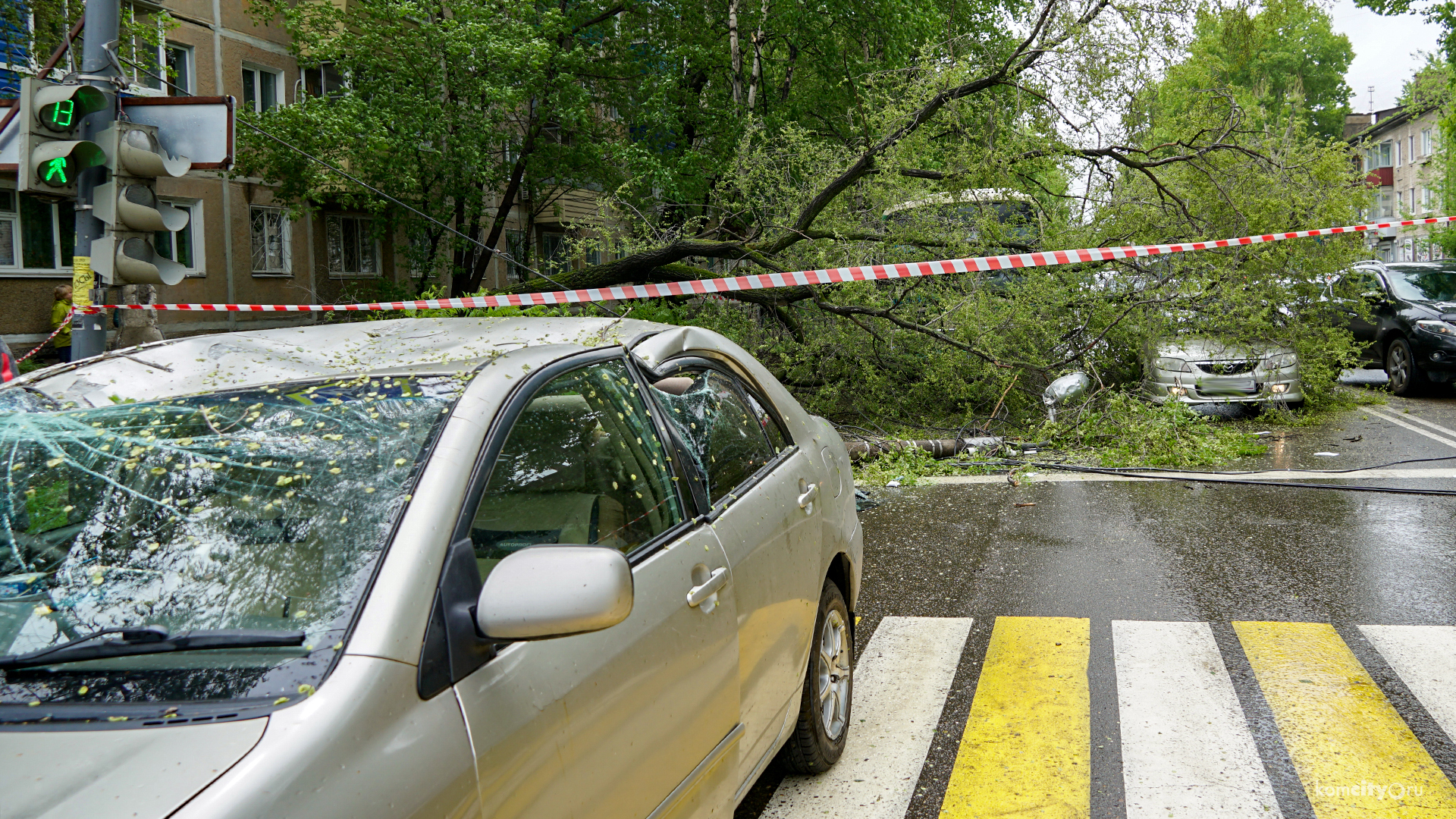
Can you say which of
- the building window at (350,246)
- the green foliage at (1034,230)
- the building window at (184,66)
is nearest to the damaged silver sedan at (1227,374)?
the green foliage at (1034,230)

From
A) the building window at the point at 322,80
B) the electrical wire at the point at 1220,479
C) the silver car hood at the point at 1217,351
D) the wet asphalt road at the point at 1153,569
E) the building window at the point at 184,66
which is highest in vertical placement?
the building window at the point at 322,80

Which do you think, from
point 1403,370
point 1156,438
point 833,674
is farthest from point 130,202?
point 1403,370

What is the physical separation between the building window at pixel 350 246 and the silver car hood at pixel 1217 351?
60.5 feet

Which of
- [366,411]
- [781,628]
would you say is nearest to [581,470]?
[366,411]

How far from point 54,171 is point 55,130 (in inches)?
10.4

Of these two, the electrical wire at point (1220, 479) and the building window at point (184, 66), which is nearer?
the electrical wire at point (1220, 479)

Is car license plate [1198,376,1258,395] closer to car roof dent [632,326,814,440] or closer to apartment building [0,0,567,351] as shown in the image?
car roof dent [632,326,814,440]

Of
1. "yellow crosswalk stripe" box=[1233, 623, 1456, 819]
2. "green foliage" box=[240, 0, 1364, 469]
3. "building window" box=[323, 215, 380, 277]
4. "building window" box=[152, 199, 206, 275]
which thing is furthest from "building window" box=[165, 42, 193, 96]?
"yellow crosswalk stripe" box=[1233, 623, 1456, 819]

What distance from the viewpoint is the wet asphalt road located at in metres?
4.19

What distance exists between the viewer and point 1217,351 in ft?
40.9

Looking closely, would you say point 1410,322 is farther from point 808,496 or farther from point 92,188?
point 92,188

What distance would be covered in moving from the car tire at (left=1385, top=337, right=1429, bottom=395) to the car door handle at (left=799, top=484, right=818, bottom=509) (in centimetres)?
1481

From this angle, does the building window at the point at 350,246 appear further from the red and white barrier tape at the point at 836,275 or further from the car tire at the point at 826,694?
the car tire at the point at 826,694

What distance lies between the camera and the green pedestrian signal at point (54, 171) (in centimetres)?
653
